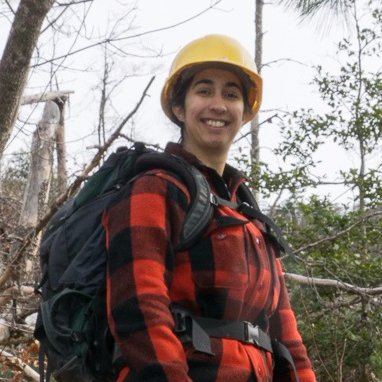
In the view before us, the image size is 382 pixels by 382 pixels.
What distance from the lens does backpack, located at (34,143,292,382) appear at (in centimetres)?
184

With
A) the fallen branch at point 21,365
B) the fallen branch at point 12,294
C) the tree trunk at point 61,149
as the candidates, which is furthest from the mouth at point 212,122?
the tree trunk at point 61,149

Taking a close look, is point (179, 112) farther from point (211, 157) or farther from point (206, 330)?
point (206, 330)

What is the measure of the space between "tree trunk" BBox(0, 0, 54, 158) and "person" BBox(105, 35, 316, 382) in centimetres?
70

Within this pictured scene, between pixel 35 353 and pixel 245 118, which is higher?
pixel 245 118

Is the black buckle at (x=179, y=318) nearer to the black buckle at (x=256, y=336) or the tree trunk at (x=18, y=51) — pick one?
the black buckle at (x=256, y=336)

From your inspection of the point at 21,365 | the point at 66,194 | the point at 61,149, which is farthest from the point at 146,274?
the point at 61,149

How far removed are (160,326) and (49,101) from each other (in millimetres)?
5851

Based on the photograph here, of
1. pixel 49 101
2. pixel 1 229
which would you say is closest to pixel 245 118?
pixel 1 229

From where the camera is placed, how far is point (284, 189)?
7.86 m

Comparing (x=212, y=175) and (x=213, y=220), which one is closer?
(x=213, y=220)

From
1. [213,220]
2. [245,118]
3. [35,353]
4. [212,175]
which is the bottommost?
[35,353]

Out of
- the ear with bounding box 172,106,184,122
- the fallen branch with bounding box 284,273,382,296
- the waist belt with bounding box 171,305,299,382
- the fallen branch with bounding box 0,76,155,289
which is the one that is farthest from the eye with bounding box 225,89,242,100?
the fallen branch with bounding box 284,273,382,296

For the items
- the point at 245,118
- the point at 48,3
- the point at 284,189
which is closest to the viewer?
the point at 245,118

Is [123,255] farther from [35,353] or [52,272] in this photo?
[35,353]
